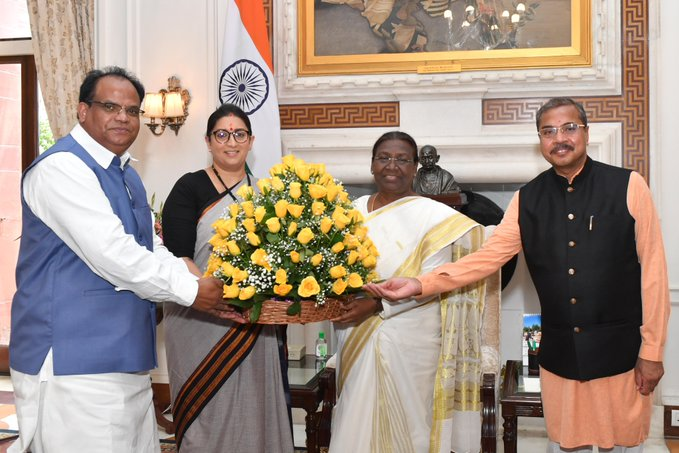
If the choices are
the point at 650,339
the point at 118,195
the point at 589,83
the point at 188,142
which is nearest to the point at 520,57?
the point at 589,83

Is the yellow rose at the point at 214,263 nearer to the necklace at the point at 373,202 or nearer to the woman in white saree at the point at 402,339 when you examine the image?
the woman in white saree at the point at 402,339

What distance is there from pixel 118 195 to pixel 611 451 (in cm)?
195

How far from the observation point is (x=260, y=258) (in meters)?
2.46

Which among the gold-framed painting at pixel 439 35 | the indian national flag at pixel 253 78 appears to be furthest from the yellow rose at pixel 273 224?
the gold-framed painting at pixel 439 35

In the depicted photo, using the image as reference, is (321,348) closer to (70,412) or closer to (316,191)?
(316,191)

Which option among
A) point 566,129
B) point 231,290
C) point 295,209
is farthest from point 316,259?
point 566,129

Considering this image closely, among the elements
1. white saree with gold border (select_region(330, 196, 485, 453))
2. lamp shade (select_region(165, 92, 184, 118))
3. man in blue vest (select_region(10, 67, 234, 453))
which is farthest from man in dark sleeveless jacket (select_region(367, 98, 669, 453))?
lamp shade (select_region(165, 92, 184, 118))

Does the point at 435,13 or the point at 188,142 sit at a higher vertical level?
the point at 435,13

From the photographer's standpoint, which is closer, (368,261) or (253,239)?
(253,239)

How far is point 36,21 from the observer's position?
5734mm

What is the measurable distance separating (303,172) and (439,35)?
9.94ft

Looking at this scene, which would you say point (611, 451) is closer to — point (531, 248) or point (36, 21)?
point (531, 248)

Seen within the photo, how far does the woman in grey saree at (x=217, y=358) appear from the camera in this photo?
9.86 ft

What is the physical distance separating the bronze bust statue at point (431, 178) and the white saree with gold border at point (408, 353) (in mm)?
1499
